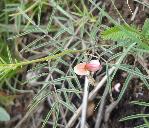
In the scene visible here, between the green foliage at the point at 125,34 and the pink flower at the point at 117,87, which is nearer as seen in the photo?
the green foliage at the point at 125,34

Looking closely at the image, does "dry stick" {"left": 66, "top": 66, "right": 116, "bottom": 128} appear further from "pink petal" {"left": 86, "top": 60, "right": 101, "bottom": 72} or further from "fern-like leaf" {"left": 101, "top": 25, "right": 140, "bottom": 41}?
"fern-like leaf" {"left": 101, "top": 25, "right": 140, "bottom": 41}

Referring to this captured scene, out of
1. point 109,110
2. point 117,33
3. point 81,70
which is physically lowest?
point 109,110

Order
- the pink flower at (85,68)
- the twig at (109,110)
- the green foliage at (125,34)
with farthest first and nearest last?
the twig at (109,110), the pink flower at (85,68), the green foliage at (125,34)

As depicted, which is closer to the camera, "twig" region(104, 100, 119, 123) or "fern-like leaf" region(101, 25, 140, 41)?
"fern-like leaf" region(101, 25, 140, 41)

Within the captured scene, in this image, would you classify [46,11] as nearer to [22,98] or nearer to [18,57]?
[18,57]

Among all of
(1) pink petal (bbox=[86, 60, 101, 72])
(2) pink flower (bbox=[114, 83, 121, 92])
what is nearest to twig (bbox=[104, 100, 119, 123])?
(2) pink flower (bbox=[114, 83, 121, 92])

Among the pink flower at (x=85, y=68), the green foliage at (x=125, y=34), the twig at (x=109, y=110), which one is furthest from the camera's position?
the twig at (x=109, y=110)

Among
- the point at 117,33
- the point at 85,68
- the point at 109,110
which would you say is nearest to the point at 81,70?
the point at 85,68

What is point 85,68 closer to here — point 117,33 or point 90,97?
point 117,33

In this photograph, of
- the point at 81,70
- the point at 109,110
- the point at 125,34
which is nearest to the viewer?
the point at 125,34

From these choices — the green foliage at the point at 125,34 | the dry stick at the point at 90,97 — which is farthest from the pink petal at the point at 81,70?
the dry stick at the point at 90,97

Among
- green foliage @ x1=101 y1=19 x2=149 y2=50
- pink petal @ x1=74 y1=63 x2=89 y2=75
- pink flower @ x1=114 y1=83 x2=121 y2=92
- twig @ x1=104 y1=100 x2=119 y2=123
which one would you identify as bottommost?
→ twig @ x1=104 y1=100 x2=119 y2=123

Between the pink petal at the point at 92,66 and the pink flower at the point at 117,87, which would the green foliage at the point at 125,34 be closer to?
the pink petal at the point at 92,66

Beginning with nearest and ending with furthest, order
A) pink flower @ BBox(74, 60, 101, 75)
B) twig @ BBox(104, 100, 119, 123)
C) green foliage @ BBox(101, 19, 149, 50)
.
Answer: green foliage @ BBox(101, 19, 149, 50)
pink flower @ BBox(74, 60, 101, 75)
twig @ BBox(104, 100, 119, 123)
